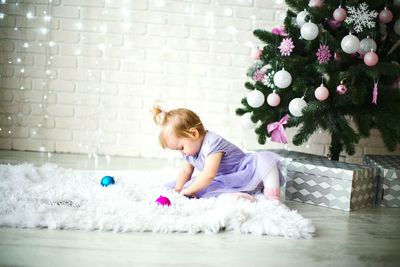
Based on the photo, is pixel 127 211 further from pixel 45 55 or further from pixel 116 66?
pixel 45 55

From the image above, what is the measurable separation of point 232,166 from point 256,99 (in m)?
0.37

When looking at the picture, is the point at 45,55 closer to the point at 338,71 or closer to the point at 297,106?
the point at 297,106

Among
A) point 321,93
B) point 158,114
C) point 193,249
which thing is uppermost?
point 321,93

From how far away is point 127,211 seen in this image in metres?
1.48

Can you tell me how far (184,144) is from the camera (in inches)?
72.1

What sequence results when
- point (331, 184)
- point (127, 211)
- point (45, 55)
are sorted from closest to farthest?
point (127, 211) → point (331, 184) → point (45, 55)

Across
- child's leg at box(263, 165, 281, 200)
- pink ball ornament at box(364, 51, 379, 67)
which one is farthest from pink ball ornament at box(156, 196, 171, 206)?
pink ball ornament at box(364, 51, 379, 67)

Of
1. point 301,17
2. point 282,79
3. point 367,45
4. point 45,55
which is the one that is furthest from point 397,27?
point 45,55

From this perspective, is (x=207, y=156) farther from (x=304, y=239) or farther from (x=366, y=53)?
(x=366, y=53)

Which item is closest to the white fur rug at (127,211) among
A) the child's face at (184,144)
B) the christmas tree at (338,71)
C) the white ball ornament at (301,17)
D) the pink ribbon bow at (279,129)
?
the child's face at (184,144)

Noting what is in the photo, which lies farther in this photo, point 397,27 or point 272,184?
point 397,27

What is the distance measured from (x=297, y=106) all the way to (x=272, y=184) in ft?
1.31

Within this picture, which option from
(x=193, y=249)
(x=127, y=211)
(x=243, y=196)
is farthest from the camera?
(x=243, y=196)

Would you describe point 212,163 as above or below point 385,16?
below
